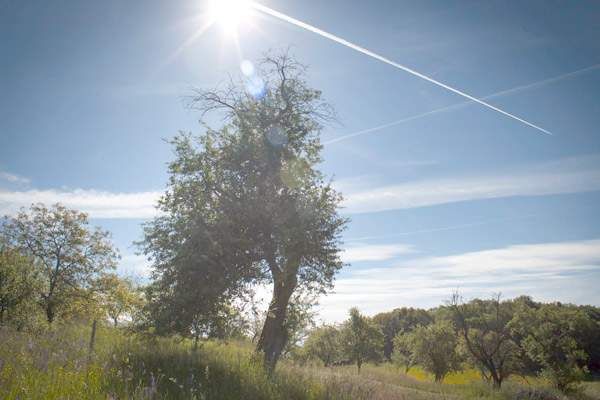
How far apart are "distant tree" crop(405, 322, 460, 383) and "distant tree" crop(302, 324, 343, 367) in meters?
11.8

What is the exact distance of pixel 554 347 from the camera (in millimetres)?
45781

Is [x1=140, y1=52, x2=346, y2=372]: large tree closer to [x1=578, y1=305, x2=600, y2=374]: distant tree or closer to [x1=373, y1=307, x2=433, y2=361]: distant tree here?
[x1=578, y1=305, x2=600, y2=374]: distant tree

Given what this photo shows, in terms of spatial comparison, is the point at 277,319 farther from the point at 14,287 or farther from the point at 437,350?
the point at 437,350

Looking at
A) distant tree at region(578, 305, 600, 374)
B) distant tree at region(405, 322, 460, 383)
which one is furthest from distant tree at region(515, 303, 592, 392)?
distant tree at region(578, 305, 600, 374)

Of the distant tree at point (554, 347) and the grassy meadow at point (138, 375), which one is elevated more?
the grassy meadow at point (138, 375)

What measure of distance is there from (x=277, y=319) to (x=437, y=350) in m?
37.0

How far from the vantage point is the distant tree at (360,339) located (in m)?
47.7

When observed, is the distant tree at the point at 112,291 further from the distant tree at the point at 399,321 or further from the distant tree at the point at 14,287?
the distant tree at the point at 399,321

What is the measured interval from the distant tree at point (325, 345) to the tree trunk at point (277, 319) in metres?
36.4

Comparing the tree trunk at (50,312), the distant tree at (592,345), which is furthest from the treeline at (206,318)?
the distant tree at (592,345)

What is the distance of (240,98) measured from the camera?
18.2 meters

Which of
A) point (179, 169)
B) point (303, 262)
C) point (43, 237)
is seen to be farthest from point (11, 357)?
point (43, 237)

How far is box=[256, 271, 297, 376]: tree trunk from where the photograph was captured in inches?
569

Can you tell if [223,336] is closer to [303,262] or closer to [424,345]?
[303,262]
